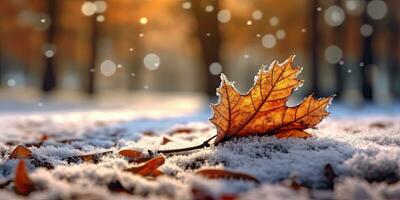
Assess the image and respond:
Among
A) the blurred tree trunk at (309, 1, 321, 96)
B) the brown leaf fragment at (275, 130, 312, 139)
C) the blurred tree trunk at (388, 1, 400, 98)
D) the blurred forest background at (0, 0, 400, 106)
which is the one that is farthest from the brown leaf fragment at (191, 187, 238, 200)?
the blurred tree trunk at (388, 1, 400, 98)

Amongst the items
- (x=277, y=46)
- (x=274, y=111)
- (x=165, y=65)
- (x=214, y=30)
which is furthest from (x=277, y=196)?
(x=165, y=65)

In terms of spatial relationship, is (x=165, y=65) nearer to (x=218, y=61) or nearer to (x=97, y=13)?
(x=97, y=13)

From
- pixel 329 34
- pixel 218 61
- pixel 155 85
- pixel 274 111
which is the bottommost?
pixel 274 111

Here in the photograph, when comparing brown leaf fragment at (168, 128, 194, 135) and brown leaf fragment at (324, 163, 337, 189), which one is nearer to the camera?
brown leaf fragment at (324, 163, 337, 189)

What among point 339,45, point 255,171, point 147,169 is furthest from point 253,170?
point 339,45

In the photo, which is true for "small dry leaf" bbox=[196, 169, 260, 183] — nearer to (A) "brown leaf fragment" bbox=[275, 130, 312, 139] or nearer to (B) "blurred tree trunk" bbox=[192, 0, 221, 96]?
(A) "brown leaf fragment" bbox=[275, 130, 312, 139]

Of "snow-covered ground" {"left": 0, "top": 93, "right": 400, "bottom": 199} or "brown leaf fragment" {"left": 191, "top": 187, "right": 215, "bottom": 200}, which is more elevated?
"snow-covered ground" {"left": 0, "top": 93, "right": 400, "bottom": 199}

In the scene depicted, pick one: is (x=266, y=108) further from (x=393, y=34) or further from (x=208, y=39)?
(x=393, y=34)
